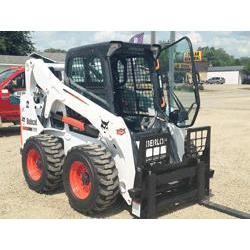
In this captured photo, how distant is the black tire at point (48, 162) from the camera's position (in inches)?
244

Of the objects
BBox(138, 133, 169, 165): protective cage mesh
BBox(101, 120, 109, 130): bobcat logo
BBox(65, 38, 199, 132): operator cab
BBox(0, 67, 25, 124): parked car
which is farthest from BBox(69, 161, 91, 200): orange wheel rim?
BBox(0, 67, 25, 124): parked car

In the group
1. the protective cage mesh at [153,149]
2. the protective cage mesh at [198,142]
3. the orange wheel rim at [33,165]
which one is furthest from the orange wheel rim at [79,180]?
the protective cage mesh at [198,142]

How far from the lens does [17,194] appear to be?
257 inches

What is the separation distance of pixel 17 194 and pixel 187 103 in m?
3.04

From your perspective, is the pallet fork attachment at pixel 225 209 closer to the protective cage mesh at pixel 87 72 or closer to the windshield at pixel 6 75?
the protective cage mesh at pixel 87 72

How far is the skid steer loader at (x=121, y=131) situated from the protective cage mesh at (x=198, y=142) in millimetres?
15

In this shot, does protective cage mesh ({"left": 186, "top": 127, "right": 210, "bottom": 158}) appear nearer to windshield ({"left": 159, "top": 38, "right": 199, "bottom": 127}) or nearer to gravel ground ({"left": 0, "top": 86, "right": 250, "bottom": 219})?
windshield ({"left": 159, "top": 38, "right": 199, "bottom": 127})

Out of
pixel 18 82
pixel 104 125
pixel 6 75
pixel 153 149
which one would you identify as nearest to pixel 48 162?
pixel 104 125

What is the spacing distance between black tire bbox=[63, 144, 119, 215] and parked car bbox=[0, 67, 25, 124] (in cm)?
675

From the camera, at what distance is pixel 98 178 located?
5.20 metres

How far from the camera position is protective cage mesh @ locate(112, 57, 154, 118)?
6301 mm
